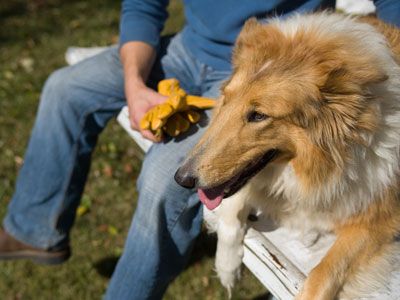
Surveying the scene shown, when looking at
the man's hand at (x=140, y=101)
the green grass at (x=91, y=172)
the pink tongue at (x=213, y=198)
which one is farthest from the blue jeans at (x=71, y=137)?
the green grass at (x=91, y=172)

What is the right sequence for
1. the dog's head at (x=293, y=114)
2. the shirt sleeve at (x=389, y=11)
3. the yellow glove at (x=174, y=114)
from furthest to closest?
the shirt sleeve at (x=389, y=11)
the yellow glove at (x=174, y=114)
the dog's head at (x=293, y=114)

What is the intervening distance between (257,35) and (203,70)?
24.9 inches

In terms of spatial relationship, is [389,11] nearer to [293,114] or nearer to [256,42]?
[256,42]

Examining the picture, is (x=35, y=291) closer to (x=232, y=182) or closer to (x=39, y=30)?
(x=232, y=182)

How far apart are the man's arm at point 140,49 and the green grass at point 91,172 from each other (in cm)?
115

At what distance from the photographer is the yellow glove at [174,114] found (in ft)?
6.98

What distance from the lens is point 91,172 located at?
12.6ft

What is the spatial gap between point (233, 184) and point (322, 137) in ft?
1.12

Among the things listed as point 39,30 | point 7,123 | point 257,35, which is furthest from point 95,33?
point 257,35

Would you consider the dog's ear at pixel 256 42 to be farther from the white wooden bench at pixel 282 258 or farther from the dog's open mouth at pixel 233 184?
the white wooden bench at pixel 282 258

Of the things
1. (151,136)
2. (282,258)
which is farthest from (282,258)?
(151,136)

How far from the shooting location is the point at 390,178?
189 centimetres

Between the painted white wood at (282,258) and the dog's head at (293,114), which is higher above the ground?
the dog's head at (293,114)

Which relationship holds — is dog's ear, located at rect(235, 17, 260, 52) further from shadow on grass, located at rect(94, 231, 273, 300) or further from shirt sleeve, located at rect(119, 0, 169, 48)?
shadow on grass, located at rect(94, 231, 273, 300)
